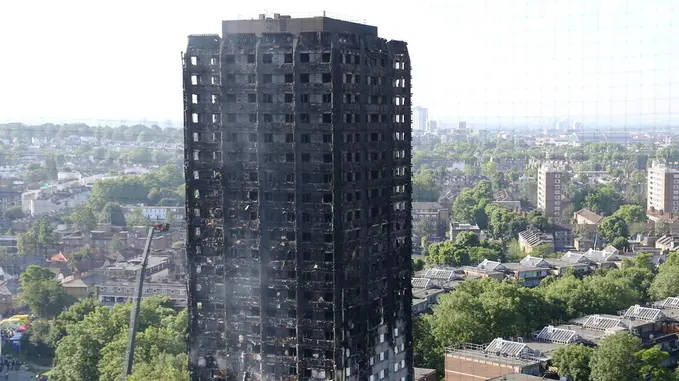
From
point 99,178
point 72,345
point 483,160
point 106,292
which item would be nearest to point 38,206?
point 99,178

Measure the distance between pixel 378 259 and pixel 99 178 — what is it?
31.0 meters

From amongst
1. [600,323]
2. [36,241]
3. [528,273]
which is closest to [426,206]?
[528,273]

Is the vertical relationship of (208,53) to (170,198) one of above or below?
above

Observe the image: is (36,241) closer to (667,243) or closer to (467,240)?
(467,240)

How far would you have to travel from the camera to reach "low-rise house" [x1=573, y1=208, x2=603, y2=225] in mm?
36062

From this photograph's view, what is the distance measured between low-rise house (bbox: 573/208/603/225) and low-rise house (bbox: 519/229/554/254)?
298cm

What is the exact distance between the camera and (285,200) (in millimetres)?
10359

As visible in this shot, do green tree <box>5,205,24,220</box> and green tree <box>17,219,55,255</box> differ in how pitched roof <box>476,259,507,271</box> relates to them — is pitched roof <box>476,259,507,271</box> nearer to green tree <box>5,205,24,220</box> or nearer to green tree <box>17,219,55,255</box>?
green tree <box>17,219,55,255</box>

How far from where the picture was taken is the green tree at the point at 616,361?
15.0m

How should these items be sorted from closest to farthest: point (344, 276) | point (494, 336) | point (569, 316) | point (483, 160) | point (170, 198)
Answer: point (344, 276), point (494, 336), point (569, 316), point (170, 198), point (483, 160)

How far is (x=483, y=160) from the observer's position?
62.6m

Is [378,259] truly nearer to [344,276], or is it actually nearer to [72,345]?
[344,276]

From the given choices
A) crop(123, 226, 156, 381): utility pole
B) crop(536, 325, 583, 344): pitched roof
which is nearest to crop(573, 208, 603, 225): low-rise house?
crop(536, 325, 583, 344): pitched roof

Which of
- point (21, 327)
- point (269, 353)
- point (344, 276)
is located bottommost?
point (21, 327)
